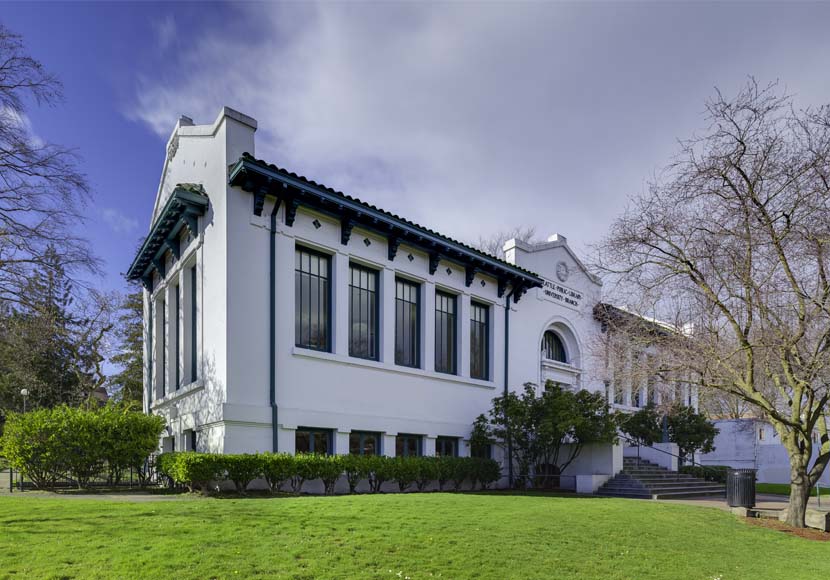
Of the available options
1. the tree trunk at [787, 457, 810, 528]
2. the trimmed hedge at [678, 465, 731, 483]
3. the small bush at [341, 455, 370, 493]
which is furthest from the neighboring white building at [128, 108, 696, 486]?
the tree trunk at [787, 457, 810, 528]

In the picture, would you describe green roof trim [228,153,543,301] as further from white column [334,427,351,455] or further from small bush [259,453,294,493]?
small bush [259,453,294,493]

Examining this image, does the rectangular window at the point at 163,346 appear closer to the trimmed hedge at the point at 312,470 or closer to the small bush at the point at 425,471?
the trimmed hedge at the point at 312,470

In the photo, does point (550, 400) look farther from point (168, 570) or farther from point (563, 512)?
point (168, 570)

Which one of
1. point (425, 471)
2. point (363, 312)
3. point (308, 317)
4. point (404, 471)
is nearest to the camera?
point (308, 317)

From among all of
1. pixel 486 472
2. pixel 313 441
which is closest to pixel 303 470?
pixel 313 441

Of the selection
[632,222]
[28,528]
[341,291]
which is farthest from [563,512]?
[28,528]

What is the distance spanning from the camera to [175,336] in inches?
809

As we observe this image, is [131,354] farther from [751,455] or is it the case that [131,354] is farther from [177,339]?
[751,455]

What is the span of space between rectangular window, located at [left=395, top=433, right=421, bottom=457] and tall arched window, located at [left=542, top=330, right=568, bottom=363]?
341 inches

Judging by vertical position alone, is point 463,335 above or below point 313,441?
above

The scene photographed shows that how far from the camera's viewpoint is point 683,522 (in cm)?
1340

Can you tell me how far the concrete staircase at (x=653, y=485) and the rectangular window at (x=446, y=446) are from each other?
190 inches

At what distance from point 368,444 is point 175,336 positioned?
7.56m

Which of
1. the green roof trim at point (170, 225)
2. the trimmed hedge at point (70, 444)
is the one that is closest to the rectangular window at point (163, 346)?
the green roof trim at point (170, 225)
